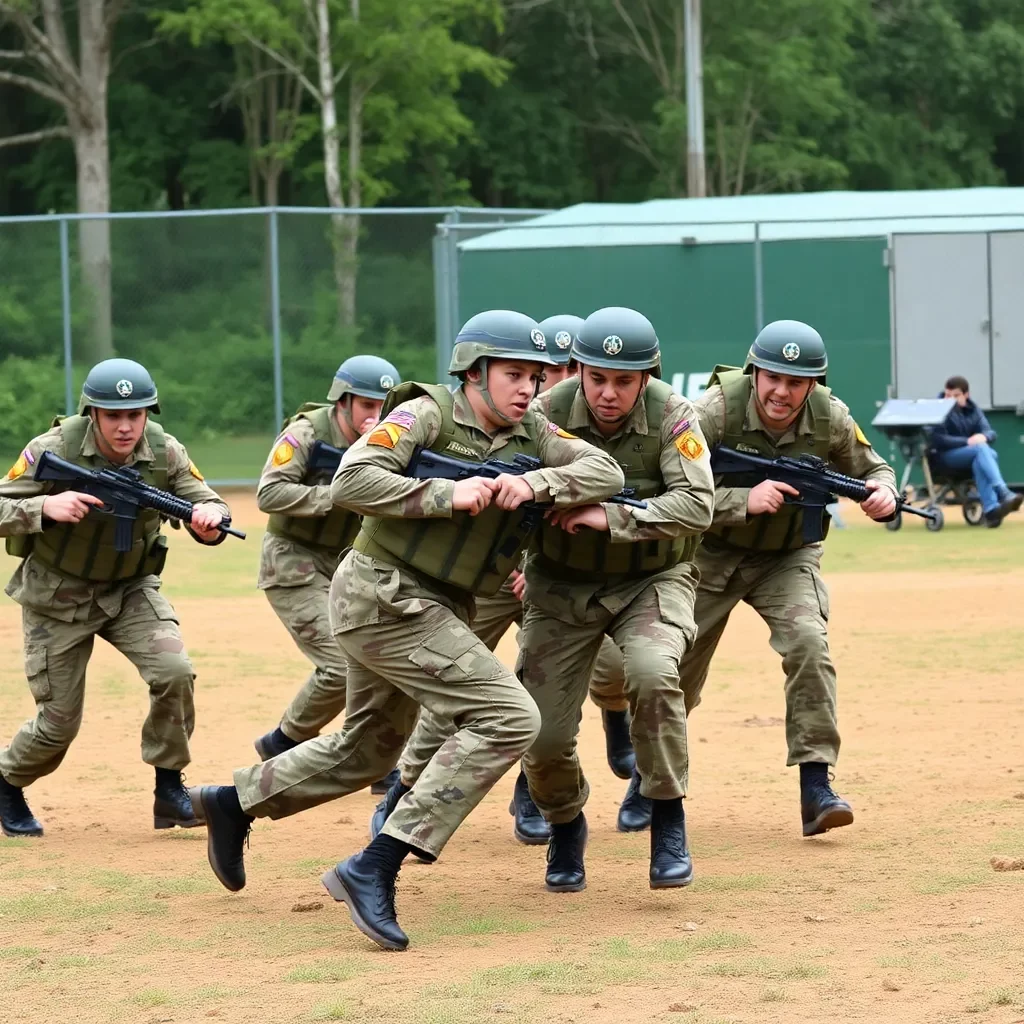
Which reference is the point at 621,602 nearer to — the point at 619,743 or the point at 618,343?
the point at 618,343

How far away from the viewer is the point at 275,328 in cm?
2186

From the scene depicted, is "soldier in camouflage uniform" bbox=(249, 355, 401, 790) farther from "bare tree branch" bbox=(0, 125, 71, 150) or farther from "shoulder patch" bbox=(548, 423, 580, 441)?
"bare tree branch" bbox=(0, 125, 71, 150)

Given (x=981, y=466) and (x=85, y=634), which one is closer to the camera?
(x=85, y=634)

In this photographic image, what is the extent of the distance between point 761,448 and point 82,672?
2.82 m

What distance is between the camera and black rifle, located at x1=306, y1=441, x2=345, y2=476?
321 inches

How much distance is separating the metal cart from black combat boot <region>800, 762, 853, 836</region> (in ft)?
37.4

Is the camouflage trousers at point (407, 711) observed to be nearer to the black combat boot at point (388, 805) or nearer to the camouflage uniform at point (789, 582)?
the black combat boot at point (388, 805)

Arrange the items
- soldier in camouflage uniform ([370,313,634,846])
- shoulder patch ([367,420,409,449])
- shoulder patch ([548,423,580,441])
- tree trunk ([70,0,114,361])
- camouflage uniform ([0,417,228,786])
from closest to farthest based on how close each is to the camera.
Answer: shoulder patch ([367,420,409,449]), shoulder patch ([548,423,580,441]), soldier in camouflage uniform ([370,313,634,846]), camouflage uniform ([0,417,228,786]), tree trunk ([70,0,114,361])

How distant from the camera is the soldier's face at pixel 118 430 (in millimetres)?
7414

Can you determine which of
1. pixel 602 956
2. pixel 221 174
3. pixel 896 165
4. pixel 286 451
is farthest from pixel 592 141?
pixel 602 956

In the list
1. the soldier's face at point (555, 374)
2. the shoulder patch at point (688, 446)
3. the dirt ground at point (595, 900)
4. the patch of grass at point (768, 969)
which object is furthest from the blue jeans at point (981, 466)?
the patch of grass at point (768, 969)

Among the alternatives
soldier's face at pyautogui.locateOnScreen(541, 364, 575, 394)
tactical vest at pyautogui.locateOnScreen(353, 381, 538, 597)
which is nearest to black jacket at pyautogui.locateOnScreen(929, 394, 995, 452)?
soldier's face at pyautogui.locateOnScreen(541, 364, 575, 394)

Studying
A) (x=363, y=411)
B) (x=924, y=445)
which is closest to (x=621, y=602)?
(x=363, y=411)

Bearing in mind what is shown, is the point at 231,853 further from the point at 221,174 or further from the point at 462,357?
the point at 221,174
